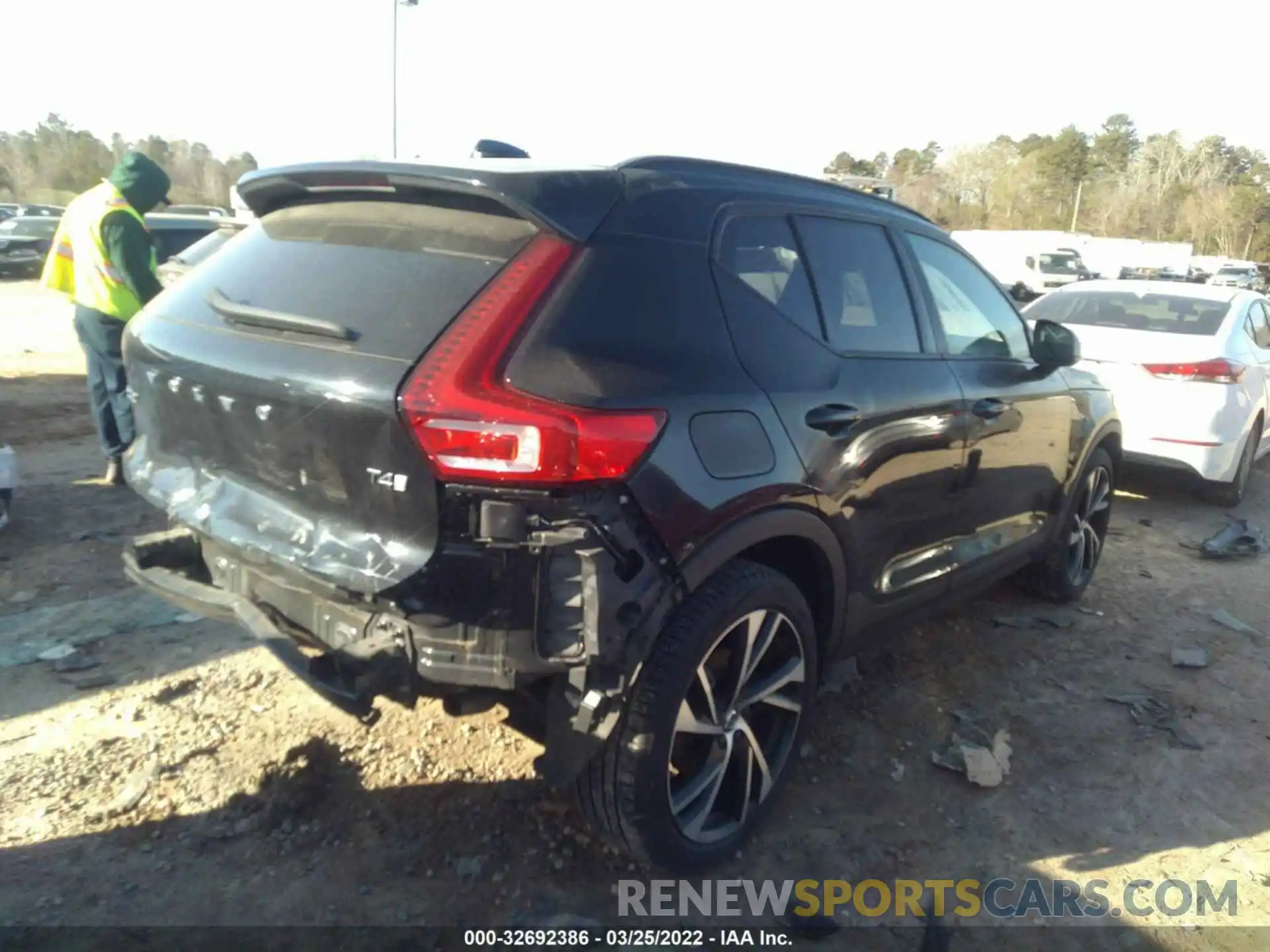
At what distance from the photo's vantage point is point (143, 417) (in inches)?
122

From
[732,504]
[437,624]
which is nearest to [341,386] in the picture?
[437,624]

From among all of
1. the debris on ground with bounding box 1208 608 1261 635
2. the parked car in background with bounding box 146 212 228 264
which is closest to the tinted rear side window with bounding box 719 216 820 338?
the debris on ground with bounding box 1208 608 1261 635

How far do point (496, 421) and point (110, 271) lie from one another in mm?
4641

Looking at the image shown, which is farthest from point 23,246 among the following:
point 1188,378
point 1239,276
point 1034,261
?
point 1239,276

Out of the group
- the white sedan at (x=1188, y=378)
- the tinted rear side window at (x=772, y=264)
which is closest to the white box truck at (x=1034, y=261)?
the white sedan at (x=1188, y=378)

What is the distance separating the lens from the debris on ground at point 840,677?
12.9 feet

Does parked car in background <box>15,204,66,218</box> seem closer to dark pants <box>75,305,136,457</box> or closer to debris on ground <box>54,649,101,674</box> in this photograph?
dark pants <box>75,305,136,457</box>

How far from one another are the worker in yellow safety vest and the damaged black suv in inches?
124

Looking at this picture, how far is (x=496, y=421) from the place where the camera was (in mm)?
2244

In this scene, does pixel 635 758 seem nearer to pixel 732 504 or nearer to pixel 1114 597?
pixel 732 504

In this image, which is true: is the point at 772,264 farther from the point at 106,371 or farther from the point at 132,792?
the point at 106,371

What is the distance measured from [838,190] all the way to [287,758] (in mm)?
2763

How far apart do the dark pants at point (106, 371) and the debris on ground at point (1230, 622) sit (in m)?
6.13

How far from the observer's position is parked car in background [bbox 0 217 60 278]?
23359 millimetres
